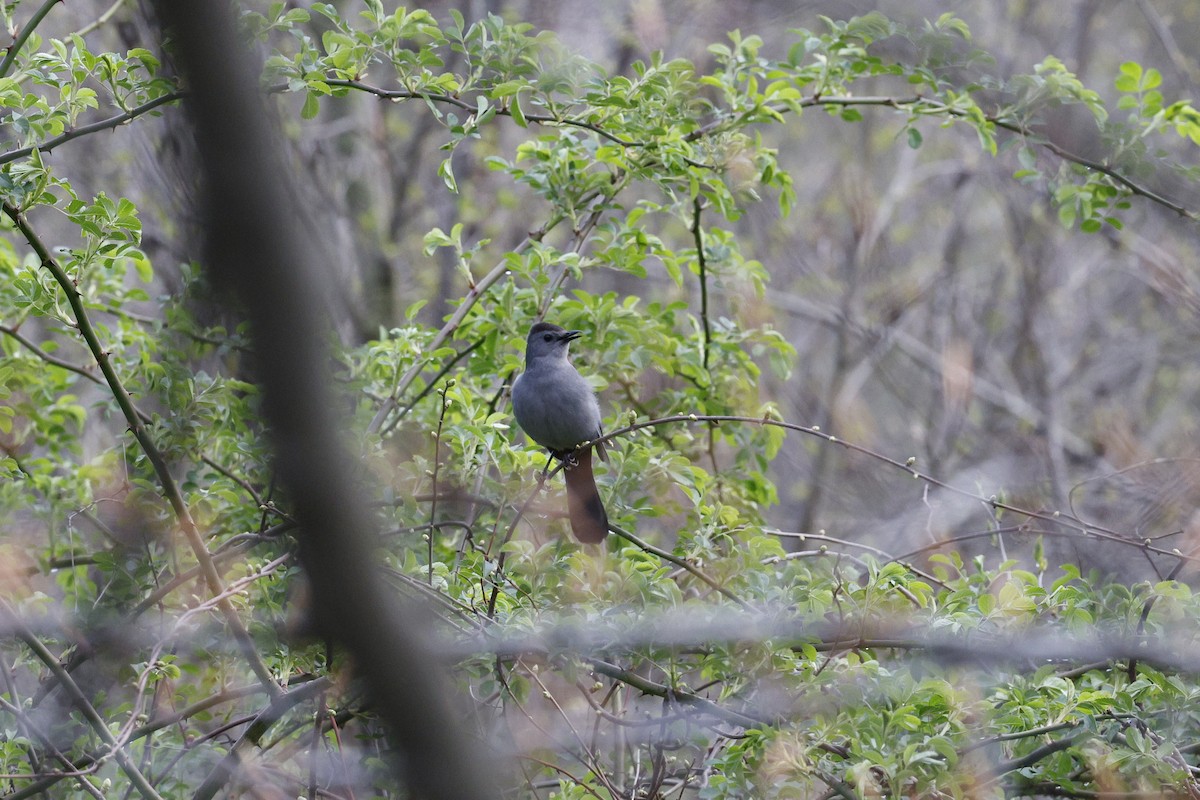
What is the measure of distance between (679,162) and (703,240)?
27.2 inches

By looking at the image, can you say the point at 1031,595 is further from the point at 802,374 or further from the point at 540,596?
the point at 802,374

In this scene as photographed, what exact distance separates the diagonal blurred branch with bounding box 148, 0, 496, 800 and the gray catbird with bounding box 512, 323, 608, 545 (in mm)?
3219

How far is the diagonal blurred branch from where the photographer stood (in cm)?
76

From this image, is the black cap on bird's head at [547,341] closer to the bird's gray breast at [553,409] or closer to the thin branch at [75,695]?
the bird's gray breast at [553,409]

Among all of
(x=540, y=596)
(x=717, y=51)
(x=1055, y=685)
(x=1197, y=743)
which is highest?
(x=717, y=51)

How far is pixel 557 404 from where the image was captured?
184 inches

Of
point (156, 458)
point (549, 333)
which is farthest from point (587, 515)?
point (156, 458)

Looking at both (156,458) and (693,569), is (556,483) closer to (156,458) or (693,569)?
(693,569)

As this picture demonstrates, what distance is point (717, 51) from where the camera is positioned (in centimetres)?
391

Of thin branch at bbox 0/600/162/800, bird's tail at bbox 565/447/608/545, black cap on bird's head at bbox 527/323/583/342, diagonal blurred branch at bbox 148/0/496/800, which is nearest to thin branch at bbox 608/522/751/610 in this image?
bird's tail at bbox 565/447/608/545

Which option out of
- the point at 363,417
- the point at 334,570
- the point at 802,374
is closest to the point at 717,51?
the point at 363,417

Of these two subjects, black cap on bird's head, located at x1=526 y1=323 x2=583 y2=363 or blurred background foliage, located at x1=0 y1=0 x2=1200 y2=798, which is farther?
black cap on bird's head, located at x1=526 y1=323 x2=583 y2=363

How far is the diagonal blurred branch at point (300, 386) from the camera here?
0.76m

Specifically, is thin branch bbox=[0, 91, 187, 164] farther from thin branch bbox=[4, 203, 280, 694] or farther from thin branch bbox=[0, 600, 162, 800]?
thin branch bbox=[0, 600, 162, 800]
